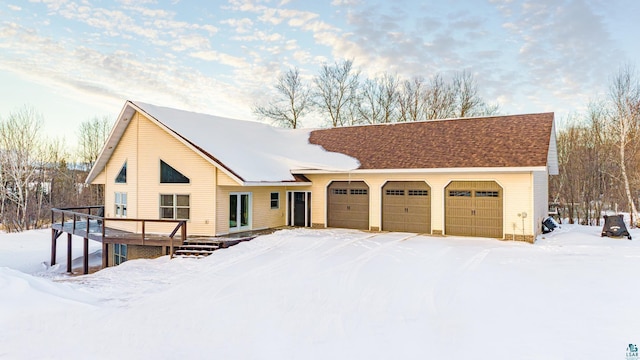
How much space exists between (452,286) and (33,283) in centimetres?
936

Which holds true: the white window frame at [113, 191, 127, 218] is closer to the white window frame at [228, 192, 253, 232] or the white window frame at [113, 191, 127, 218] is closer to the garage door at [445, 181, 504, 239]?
the white window frame at [228, 192, 253, 232]

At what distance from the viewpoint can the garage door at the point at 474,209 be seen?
14.9 metres

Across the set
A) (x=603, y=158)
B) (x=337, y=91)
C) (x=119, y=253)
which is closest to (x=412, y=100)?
(x=337, y=91)

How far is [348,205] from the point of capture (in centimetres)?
1783

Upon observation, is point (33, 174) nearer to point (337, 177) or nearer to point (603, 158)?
point (337, 177)

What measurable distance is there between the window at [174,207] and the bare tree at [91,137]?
28.2 m

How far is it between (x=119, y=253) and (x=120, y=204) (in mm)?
2300

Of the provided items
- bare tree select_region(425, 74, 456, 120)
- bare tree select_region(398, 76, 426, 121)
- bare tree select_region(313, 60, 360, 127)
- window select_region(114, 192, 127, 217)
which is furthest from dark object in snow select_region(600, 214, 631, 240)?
bare tree select_region(313, 60, 360, 127)

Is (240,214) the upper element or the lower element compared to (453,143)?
lower

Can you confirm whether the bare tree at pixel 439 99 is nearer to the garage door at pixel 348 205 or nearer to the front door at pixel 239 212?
the garage door at pixel 348 205

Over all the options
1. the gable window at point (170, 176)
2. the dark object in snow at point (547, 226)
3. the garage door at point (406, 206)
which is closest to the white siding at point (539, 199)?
the dark object in snow at point (547, 226)

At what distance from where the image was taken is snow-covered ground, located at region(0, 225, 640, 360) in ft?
19.5

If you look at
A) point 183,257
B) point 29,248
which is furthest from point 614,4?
point 29,248

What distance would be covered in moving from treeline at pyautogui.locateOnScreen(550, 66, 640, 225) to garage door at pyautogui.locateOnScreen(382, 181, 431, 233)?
13188mm
